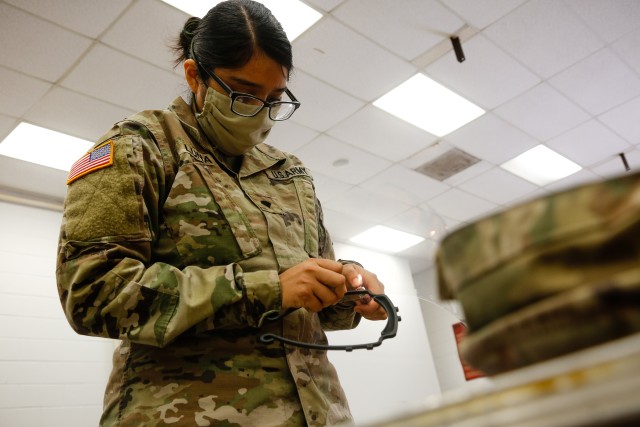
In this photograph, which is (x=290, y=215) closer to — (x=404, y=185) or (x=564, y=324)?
(x=564, y=324)

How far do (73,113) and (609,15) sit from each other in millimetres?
3556

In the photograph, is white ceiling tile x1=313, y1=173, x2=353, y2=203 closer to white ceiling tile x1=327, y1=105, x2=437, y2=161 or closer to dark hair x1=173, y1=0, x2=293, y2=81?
white ceiling tile x1=327, y1=105, x2=437, y2=161

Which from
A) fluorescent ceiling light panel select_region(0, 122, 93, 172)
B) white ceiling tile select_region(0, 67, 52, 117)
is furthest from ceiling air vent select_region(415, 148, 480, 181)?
white ceiling tile select_region(0, 67, 52, 117)

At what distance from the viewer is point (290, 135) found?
460 cm

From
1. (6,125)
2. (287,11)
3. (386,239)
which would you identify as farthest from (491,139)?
(6,125)

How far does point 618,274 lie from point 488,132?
4922mm

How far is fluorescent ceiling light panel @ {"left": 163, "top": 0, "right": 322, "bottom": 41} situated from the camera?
3.20m

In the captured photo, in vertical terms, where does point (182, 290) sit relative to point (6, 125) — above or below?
below

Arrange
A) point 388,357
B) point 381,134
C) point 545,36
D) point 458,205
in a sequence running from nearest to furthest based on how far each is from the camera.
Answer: point 545,36 < point 381,134 < point 458,205 < point 388,357

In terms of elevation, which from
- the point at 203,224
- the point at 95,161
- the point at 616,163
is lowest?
the point at 203,224

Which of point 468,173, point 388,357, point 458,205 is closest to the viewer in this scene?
point 468,173

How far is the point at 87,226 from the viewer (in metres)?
0.98

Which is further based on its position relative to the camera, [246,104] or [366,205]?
[366,205]

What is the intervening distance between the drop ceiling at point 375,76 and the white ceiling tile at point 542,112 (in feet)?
0.05
